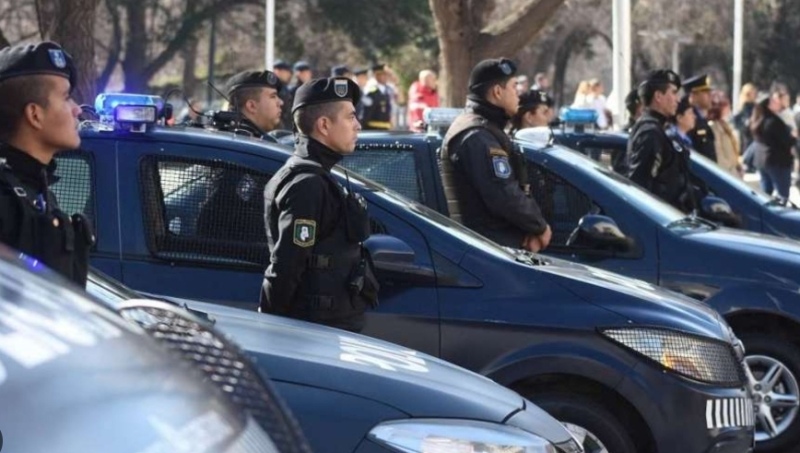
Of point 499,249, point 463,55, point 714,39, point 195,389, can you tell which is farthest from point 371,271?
point 714,39

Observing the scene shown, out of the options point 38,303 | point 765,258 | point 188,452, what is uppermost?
point 38,303

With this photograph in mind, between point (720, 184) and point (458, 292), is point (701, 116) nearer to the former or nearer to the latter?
point (720, 184)

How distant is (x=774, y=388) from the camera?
7105mm

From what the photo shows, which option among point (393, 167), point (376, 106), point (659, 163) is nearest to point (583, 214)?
point (393, 167)

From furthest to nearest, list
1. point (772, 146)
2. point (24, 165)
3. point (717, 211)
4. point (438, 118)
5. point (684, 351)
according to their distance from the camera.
Result: 1. point (772, 146)
2. point (717, 211)
3. point (438, 118)
4. point (684, 351)
5. point (24, 165)

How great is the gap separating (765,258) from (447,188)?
1.53m

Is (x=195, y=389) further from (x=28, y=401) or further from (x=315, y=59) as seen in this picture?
(x=315, y=59)

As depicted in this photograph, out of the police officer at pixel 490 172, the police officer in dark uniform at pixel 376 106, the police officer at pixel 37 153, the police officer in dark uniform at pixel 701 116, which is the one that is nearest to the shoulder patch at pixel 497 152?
the police officer at pixel 490 172

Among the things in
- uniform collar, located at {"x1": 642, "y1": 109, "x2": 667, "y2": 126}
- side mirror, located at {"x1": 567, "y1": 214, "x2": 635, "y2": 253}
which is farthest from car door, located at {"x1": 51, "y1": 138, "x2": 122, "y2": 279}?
uniform collar, located at {"x1": 642, "y1": 109, "x2": 667, "y2": 126}

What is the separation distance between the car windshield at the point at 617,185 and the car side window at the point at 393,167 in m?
0.58

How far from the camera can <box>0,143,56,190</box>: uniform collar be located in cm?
381

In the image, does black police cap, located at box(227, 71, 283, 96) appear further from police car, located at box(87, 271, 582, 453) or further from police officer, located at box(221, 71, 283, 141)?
police car, located at box(87, 271, 582, 453)

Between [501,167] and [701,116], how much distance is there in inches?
243

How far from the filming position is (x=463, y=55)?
13867 millimetres
